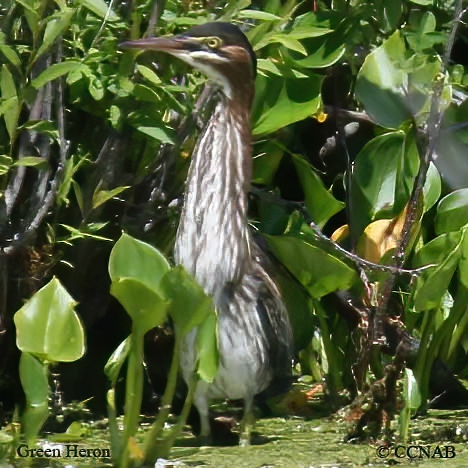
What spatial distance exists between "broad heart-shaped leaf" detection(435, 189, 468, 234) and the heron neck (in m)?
0.75

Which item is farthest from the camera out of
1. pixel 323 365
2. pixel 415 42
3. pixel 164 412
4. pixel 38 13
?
pixel 323 365

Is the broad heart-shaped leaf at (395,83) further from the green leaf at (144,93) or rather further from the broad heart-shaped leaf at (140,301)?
the broad heart-shaped leaf at (140,301)

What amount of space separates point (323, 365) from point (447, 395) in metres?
0.51

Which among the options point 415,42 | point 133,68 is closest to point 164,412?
point 133,68

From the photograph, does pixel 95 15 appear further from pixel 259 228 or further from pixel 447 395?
pixel 447 395

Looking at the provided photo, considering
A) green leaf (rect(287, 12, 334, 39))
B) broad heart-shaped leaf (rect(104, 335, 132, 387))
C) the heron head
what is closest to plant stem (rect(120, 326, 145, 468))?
broad heart-shaped leaf (rect(104, 335, 132, 387))

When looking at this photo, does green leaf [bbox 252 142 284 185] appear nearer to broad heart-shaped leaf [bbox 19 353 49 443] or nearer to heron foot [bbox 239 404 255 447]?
heron foot [bbox 239 404 255 447]

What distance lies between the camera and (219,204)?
3932mm

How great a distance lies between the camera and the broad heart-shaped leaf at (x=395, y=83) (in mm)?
4160

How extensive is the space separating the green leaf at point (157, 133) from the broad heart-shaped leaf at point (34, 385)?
84 centimetres

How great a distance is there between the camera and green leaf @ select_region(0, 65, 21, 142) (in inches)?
139

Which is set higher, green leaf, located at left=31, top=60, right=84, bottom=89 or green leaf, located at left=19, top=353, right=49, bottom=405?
green leaf, located at left=31, top=60, right=84, bottom=89

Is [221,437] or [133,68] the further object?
[221,437]

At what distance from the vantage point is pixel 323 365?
15.5 feet
